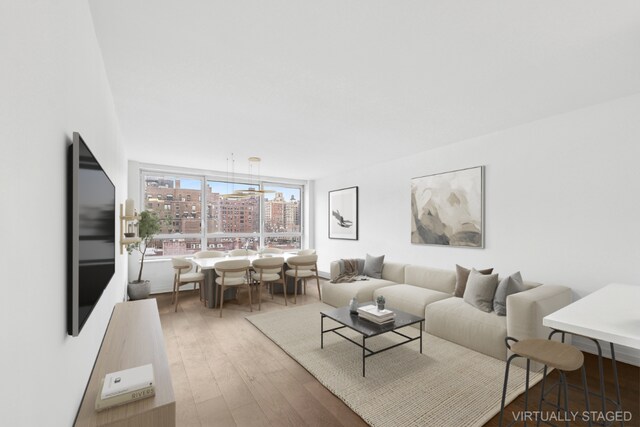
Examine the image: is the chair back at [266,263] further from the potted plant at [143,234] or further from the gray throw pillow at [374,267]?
the potted plant at [143,234]

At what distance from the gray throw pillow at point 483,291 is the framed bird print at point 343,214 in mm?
3041

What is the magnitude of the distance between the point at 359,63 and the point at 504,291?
271cm

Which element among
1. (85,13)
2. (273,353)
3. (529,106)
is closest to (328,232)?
(273,353)

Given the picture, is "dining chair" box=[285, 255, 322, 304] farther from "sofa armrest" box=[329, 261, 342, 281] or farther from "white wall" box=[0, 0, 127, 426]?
"white wall" box=[0, 0, 127, 426]

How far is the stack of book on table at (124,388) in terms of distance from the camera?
4.23ft

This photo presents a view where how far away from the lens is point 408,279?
456 cm

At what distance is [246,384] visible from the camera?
8.18ft

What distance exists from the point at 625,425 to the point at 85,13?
13.8 ft

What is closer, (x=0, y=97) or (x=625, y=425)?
(x=0, y=97)

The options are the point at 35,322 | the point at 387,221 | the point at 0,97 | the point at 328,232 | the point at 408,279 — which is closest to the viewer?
the point at 0,97

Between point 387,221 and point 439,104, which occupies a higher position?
point 439,104

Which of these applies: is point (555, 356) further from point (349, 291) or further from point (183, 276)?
point (183, 276)

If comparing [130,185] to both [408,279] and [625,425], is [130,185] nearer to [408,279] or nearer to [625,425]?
[408,279]

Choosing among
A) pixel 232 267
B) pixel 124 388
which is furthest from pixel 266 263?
pixel 124 388
